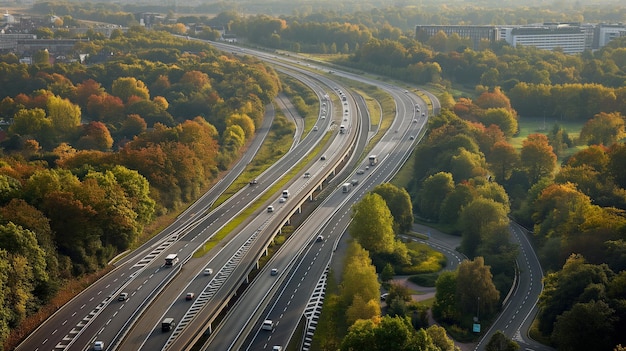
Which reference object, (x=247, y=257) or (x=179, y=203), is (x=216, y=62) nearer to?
(x=179, y=203)

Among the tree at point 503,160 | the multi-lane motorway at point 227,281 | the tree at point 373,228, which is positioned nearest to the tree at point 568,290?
the multi-lane motorway at point 227,281

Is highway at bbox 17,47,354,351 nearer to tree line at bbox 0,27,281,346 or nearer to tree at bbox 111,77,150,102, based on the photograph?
tree line at bbox 0,27,281,346

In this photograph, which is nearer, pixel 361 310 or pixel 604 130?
pixel 361 310

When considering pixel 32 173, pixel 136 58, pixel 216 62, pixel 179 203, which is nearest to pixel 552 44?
pixel 216 62

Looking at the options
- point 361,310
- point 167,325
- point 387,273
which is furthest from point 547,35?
point 167,325

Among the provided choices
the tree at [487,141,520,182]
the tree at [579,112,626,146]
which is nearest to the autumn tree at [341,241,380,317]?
the tree at [487,141,520,182]

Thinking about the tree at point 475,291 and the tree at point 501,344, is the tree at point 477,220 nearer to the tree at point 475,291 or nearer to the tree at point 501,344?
the tree at point 475,291

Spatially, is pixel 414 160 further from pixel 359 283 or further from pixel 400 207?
pixel 359 283
